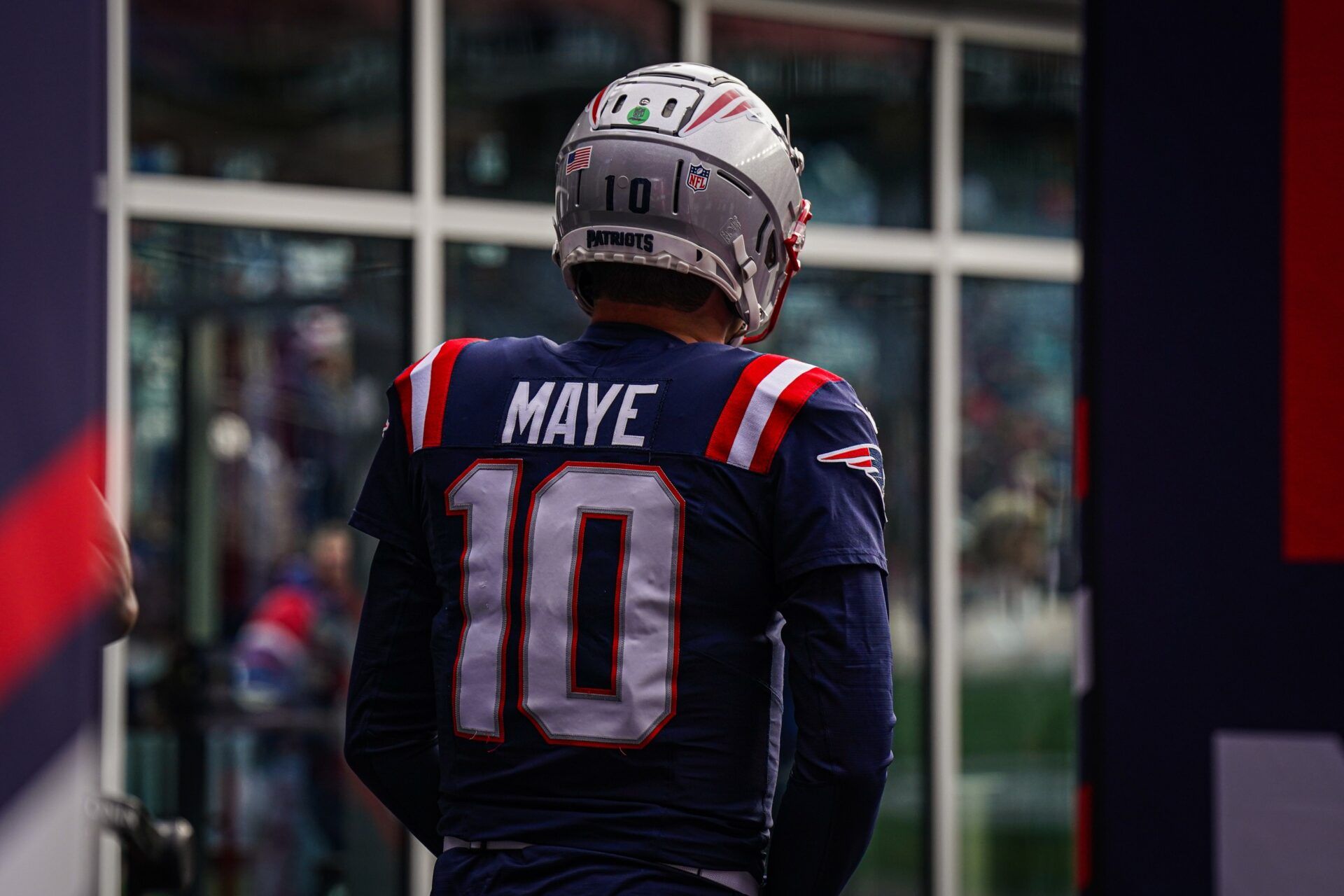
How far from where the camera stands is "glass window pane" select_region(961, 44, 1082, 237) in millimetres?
5820

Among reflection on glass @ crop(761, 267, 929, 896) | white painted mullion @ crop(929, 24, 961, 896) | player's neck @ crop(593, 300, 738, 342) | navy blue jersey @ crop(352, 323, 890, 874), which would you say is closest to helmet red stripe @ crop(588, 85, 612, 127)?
player's neck @ crop(593, 300, 738, 342)

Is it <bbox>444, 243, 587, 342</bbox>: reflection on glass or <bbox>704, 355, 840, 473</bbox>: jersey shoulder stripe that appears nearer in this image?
<bbox>704, 355, 840, 473</bbox>: jersey shoulder stripe

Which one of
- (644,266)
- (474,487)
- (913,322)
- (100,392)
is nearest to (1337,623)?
(644,266)

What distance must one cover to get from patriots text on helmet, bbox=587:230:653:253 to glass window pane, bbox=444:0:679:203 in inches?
131

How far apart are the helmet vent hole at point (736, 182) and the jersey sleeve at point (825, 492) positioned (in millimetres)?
296

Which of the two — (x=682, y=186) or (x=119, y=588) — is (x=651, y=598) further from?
(x=119, y=588)

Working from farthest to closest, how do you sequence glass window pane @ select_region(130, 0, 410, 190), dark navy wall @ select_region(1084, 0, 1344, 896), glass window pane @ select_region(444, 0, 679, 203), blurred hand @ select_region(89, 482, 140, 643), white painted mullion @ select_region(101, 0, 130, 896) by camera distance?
glass window pane @ select_region(444, 0, 679, 203)
glass window pane @ select_region(130, 0, 410, 190)
white painted mullion @ select_region(101, 0, 130, 896)
dark navy wall @ select_region(1084, 0, 1344, 896)
blurred hand @ select_region(89, 482, 140, 643)

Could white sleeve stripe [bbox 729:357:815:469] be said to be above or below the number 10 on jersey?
above

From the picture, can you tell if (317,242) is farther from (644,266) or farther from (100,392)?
(100,392)

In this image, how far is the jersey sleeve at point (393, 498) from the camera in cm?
169

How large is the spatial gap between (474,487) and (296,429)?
320 centimetres

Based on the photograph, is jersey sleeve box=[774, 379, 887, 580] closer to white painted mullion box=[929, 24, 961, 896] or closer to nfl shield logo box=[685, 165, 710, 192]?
nfl shield logo box=[685, 165, 710, 192]

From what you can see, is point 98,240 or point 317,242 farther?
point 317,242

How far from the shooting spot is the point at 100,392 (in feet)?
3.31
